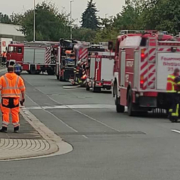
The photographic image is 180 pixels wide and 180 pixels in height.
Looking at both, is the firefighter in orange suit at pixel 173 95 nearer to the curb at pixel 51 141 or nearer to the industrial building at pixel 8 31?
the curb at pixel 51 141

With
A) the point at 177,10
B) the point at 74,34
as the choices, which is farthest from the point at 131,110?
the point at 74,34


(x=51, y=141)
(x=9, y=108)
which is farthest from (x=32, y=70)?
(x=51, y=141)

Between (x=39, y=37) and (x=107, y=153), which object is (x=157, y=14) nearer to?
(x=39, y=37)

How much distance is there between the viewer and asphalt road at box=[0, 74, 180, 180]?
9867mm

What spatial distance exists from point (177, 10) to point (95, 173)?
46.3 meters

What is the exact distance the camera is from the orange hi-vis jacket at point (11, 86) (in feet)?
50.8

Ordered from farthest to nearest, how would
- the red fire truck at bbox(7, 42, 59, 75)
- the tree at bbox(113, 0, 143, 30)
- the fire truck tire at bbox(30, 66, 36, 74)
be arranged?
the tree at bbox(113, 0, 143, 30)
the fire truck tire at bbox(30, 66, 36, 74)
the red fire truck at bbox(7, 42, 59, 75)

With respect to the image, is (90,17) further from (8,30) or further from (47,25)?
(47,25)

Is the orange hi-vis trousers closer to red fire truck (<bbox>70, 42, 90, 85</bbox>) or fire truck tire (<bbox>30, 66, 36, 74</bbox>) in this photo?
red fire truck (<bbox>70, 42, 90, 85</bbox>)

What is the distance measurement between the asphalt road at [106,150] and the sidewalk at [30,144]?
1.09ft

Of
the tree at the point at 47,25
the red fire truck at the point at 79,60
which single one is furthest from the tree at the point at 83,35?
the red fire truck at the point at 79,60

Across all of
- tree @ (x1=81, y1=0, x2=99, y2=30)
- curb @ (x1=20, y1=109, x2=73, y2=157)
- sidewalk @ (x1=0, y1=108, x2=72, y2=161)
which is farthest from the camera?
tree @ (x1=81, y1=0, x2=99, y2=30)

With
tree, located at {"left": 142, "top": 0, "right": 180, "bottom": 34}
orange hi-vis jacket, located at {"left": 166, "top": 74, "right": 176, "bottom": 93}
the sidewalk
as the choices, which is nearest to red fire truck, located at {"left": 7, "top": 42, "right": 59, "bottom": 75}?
tree, located at {"left": 142, "top": 0, "right": 180, "bottom": 34}

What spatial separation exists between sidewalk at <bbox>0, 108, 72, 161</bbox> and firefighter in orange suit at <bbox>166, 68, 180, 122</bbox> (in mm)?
4428
